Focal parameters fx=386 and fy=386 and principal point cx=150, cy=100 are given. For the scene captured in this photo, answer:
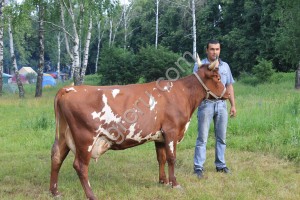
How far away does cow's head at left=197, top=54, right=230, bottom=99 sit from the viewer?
19.0 ft

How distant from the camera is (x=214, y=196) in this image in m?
5.11

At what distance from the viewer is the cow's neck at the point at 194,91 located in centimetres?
579

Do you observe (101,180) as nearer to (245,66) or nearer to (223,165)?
(223,165)

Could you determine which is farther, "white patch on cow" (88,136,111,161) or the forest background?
the forest background

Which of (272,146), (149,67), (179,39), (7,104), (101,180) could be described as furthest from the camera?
(179,39)

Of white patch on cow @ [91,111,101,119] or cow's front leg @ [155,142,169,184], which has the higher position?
white patch on cow @ [91,111,101,119]

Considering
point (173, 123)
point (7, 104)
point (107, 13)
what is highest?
point (107, 13)

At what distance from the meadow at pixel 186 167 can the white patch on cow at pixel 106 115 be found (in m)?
1.04

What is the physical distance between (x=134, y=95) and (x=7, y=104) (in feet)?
40.8

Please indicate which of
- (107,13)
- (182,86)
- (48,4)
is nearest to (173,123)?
(182,86)

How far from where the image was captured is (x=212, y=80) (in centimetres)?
582

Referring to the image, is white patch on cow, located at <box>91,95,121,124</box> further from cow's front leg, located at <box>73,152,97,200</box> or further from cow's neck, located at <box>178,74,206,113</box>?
cow's neck, located at <box>178,74,206,113</box>

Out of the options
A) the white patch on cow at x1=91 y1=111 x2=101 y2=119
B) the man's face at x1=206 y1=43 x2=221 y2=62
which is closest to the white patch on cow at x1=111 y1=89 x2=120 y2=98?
the white patch on cow at x1=91 y1=111 x2=101 y2=119

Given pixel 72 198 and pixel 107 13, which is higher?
pixel 107 13
